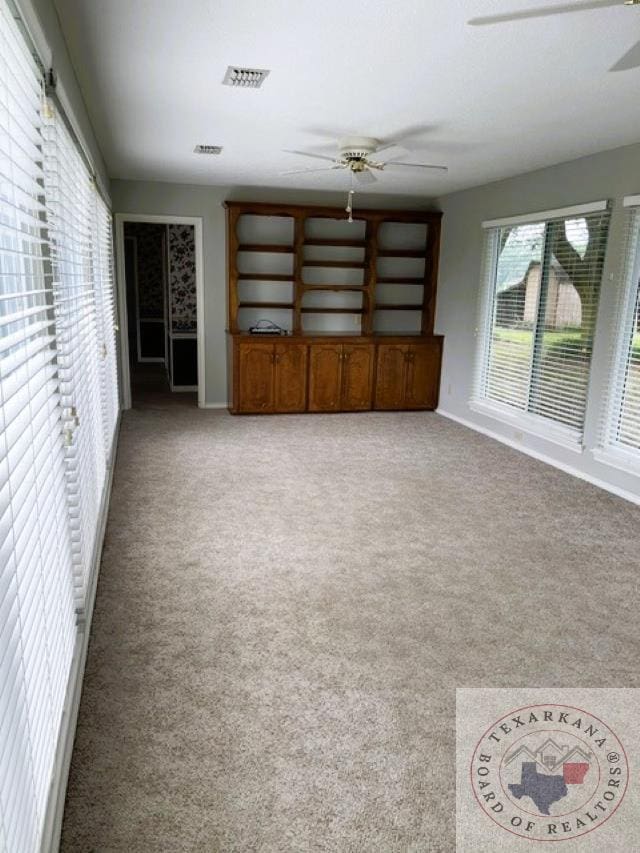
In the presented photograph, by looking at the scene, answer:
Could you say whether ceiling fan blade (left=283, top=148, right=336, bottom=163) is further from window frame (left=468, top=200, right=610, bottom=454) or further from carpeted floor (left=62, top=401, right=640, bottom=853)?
carpeted floor (left=62, top=401, right=640, bottom=853)

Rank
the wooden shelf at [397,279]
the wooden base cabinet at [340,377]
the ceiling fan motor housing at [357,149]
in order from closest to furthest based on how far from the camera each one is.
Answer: the ceiling fan motor housing at [357,149] → the wooden base cabinet at [340,377] → the wooden shelf at [397,279]

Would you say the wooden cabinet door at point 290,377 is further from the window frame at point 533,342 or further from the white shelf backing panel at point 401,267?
the window frame at point 533,342

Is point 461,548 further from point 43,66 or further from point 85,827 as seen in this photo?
point 43,66

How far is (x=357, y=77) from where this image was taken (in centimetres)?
324

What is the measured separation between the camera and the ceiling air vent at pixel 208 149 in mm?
5004

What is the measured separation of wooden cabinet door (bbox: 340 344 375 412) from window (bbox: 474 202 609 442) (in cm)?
125

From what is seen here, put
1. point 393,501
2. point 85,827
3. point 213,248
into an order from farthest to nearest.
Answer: point 213,248, point 393,501, point 85,827

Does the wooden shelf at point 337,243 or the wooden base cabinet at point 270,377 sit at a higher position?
the wooden shelf at point 337,243

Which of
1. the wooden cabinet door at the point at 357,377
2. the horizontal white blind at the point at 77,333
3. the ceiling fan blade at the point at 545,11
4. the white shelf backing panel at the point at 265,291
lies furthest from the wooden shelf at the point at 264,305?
the ceiling fan blade at the point at 545,11

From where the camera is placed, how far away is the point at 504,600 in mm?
3137

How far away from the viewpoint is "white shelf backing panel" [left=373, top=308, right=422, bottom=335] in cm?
799

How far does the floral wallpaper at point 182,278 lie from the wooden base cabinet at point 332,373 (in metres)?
1.71

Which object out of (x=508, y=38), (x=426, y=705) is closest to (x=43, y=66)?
(x=508, y=38)

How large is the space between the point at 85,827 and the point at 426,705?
1176 mm
